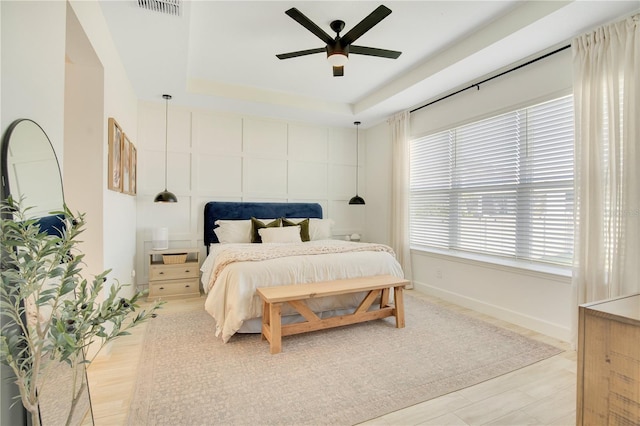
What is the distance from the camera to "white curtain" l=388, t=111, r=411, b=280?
190 inches

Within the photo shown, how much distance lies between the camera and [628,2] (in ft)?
7.68

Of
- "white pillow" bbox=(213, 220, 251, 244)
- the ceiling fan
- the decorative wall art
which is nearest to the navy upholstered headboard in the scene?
"white pillow" bbox=(213, 220, 251, 244)

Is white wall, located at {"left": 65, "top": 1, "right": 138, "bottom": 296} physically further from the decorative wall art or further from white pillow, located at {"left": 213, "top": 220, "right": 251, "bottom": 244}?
white pillow, located at {"left": 213, "top": 220, "right": 251, "bottom": 244}

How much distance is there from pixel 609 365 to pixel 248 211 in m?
4.34

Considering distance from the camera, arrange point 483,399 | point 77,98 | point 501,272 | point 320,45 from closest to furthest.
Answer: point 483,399 < point 77,98 < point 320,45 < point 501,272

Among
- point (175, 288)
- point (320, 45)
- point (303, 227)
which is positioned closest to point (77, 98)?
point (320, 45)

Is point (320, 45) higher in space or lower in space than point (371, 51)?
higher

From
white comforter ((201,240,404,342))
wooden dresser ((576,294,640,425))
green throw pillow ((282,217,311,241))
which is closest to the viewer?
wooden dresser ((576,294,640,425))

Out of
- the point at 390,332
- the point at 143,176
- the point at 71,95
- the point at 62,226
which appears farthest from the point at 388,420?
the point at 143,176

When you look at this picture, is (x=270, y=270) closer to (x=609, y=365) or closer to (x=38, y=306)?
(x=38, y=306)

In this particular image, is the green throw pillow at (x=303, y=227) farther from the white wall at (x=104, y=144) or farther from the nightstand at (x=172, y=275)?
the white wall at (x=104, y=144)

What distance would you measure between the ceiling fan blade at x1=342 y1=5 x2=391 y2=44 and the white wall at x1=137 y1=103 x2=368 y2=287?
2.84 meters

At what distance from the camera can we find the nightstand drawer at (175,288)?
→ 13.4 feet

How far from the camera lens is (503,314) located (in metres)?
3.44
